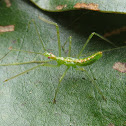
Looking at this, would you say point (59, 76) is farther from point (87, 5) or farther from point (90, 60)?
point (87, 5)

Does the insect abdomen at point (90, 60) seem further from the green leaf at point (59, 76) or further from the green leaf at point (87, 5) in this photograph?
the green leaf at point (87, 5)

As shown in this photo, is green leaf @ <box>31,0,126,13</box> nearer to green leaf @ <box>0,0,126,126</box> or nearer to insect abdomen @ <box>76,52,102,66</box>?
green leaf @ <box>0,0,126,126</box>

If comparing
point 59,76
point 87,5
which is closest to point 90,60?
point 59,76

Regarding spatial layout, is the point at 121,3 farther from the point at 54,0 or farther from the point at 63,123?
the point at 63,123

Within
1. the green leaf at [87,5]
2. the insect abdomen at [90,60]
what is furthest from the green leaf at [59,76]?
the green leaf at [87,5]

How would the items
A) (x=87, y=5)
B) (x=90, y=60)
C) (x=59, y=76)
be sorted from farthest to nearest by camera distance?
(x=59, y=76)
(x=90, y=60)
(x=87, y=5)

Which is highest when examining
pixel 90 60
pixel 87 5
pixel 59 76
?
pixel 87 5
